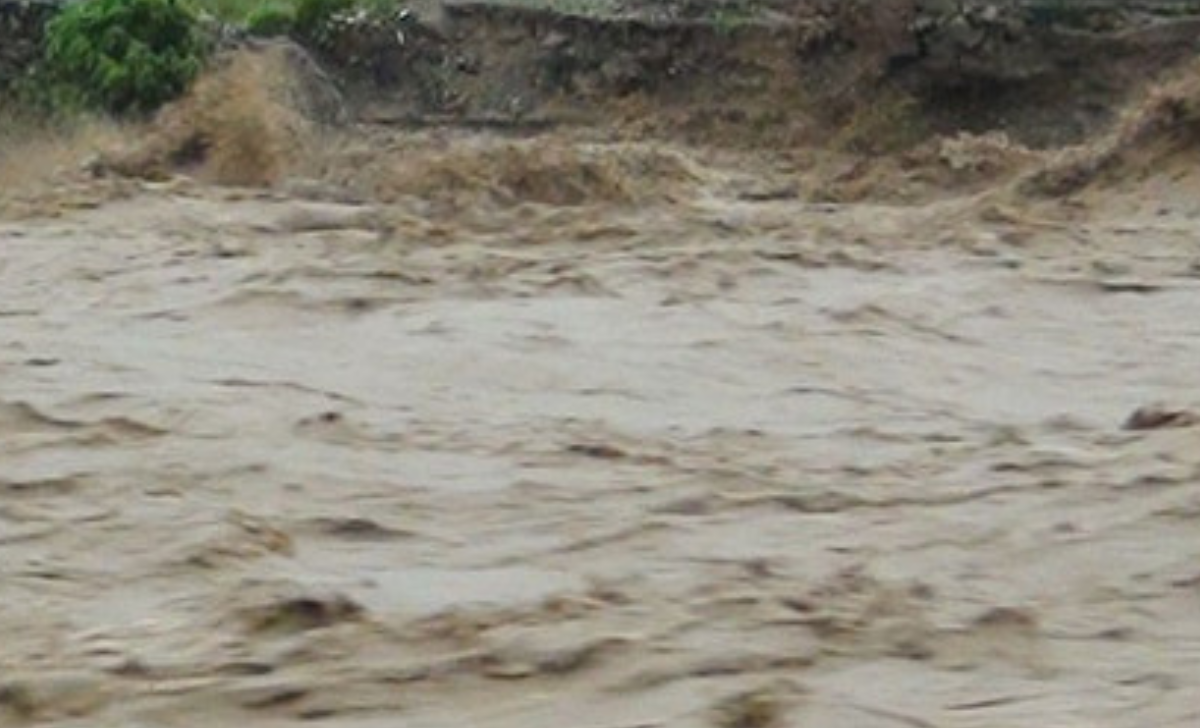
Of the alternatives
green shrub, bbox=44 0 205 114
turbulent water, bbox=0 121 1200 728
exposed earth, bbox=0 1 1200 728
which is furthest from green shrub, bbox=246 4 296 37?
turbulent water, bbox=0 121 1200 728

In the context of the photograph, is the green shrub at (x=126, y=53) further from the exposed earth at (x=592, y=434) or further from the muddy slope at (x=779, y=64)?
the exposed earth at (x=592, y=434)

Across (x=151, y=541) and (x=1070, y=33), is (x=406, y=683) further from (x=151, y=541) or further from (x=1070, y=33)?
(x=1070, y=33)

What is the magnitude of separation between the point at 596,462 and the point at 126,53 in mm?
12130

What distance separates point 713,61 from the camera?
19562 mm

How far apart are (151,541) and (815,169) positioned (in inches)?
430

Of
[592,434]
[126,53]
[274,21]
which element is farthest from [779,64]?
[592,434]

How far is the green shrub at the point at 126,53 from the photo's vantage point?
61.5 ft

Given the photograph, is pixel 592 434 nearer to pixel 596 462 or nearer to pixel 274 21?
pixel 596 462

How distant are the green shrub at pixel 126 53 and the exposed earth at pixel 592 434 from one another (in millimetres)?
2985

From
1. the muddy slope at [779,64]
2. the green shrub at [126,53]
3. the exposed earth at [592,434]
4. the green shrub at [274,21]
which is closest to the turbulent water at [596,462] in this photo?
the exposed earth at [592,434]

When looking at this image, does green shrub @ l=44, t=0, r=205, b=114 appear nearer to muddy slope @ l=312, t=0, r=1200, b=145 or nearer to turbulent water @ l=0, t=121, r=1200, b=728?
muddy slope @ l=312, t=0, r=1200, b=145

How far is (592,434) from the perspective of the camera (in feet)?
26.0

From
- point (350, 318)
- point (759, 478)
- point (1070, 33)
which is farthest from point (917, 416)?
point (1070, 33)

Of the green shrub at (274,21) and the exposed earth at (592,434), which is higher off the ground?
the exposed earth at (592,434)
